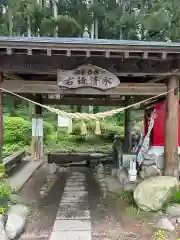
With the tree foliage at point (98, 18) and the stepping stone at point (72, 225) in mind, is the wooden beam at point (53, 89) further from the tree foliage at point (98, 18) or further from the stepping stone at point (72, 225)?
the tree foliage at point (98, 18)

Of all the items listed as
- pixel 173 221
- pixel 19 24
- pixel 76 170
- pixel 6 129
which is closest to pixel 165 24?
pixel 19 24

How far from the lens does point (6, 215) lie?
5.09 meters

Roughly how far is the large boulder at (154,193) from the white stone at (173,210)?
0.15 metres

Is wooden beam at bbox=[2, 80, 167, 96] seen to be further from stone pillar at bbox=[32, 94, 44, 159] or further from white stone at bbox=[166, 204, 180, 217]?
stone pillar at bbox=[32, 94, 44, 159]

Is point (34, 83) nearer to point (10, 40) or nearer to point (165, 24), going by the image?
point (10, 40)

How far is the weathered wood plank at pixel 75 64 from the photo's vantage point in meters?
6.21

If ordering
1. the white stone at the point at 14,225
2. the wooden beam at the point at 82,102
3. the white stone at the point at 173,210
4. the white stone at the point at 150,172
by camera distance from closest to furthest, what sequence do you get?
1. the white stone at the point at 14,225
2. the white stone at the point at 173,210
3. the white stone at the point at 150,172
4. the wooden beam at the point at 82,102

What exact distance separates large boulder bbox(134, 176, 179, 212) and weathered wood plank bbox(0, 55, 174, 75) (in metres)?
2.38

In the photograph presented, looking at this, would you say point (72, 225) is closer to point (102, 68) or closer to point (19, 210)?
point (19, 210)

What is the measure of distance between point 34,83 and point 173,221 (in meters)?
4.02

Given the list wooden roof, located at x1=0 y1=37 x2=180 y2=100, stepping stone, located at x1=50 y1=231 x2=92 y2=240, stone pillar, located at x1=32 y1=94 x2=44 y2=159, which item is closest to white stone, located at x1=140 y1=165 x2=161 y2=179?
wooden roof, located at x1=0 y1=37 x2=180 y2=100

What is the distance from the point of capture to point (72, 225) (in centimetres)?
531

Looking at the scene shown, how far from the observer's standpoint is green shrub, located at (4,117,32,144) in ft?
58.5

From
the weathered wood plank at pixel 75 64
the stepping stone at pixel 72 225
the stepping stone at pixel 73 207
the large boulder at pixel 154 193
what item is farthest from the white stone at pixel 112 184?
the weathered wood plank at pixel 75 64
